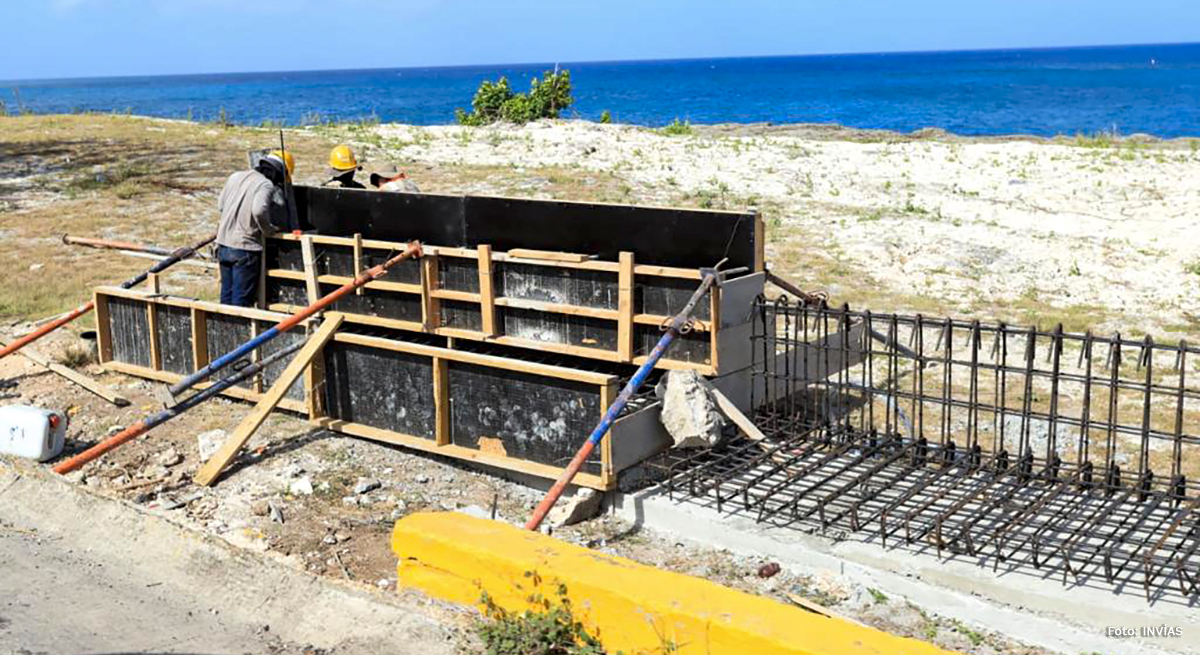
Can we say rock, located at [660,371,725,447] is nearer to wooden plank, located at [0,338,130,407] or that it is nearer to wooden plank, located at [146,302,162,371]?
wooden plank, located at [0,338,130,407]

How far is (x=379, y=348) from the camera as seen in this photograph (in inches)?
360

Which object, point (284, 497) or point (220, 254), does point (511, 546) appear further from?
point (220, 254)

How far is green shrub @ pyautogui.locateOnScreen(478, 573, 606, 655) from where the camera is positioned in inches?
219

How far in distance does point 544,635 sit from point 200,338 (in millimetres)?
5893

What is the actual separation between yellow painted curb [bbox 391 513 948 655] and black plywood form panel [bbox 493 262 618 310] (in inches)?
113

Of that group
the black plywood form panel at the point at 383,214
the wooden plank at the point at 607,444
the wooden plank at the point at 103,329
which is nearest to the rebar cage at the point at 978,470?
the wooden plank at the point at 607,444

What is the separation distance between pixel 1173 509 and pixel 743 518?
2.49m

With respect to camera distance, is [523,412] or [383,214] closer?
[523,412]

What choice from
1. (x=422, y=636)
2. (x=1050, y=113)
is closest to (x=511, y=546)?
(x=422, y=636)

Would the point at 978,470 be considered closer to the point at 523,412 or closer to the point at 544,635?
the point at 523,412

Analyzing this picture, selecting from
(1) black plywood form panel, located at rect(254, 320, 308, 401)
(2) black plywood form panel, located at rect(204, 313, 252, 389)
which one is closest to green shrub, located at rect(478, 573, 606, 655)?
(1) black plywood form panel, located at rect(254, 320, 308, 401)

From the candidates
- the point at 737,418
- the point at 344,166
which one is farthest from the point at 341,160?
the point at 737,418

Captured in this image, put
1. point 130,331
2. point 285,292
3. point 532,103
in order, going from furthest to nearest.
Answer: point 532,103, point 285,292, point 130,331

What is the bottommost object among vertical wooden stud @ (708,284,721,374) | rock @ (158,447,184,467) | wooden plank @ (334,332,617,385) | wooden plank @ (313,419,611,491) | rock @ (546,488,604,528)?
rock @ (546,488,604,528)
